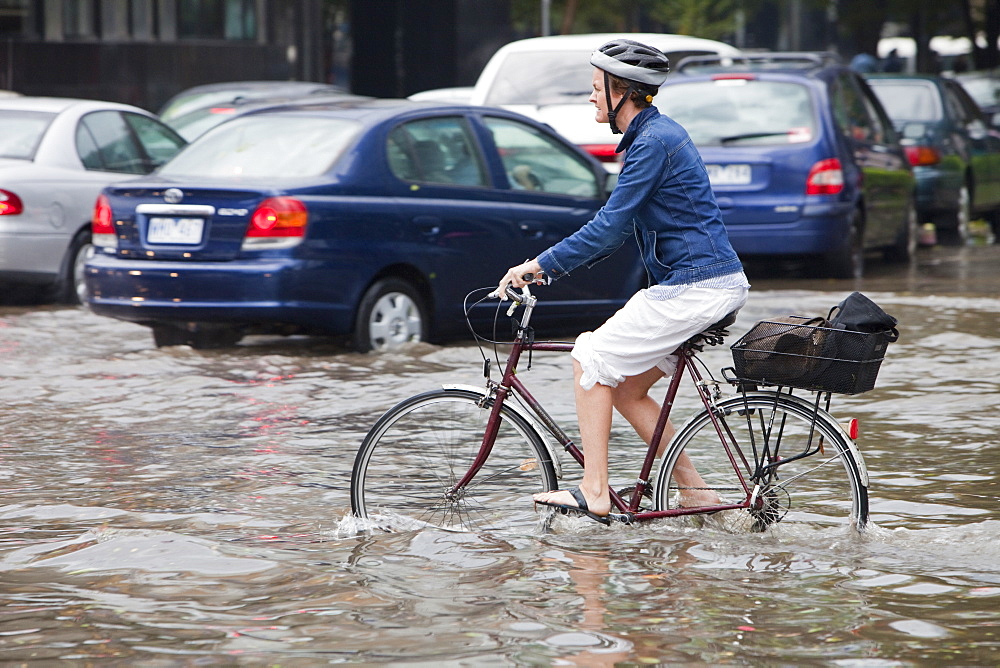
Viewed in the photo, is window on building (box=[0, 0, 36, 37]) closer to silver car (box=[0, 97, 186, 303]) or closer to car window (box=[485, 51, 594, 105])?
car window (box=[485, 51, 594, 105])

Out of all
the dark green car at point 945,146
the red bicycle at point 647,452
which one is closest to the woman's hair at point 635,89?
the red bicycle at point 647,452

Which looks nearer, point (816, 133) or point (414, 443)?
point (414, 443)

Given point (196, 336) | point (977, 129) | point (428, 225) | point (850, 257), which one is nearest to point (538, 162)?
point (428, 225)

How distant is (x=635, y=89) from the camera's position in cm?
535

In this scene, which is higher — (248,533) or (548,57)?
(548,57)

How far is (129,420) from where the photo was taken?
7.92m

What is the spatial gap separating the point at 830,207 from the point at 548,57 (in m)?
3.56

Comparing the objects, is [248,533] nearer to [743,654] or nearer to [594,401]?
[594,401]

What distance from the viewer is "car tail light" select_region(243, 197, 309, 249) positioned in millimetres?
9133

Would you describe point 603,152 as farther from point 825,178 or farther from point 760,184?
point 825,178

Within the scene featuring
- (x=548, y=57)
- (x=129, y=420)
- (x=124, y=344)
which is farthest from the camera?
(x=548, y=57)

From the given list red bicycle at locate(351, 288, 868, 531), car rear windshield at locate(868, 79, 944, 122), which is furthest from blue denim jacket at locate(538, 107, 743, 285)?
car rear windshield at locate(868, 79, 944, 122)

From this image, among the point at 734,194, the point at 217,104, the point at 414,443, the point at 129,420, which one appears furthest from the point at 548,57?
the point at 414,443

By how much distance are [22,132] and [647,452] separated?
8351mm
